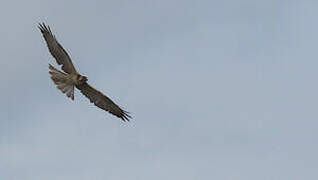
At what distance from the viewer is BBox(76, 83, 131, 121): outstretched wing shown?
107 feet

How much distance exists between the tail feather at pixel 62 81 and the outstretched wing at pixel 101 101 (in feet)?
4.93

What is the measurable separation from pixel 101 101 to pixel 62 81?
2.99 m

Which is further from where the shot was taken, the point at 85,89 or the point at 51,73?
the point at 85,89

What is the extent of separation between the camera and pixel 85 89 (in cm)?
3278

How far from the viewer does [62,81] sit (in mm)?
30516

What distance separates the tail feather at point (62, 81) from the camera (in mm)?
30156

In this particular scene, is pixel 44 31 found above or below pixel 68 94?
above

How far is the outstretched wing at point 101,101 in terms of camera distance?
32.8 m

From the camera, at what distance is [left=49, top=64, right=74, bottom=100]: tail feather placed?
30.2m

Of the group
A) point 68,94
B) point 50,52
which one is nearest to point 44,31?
point 50,52

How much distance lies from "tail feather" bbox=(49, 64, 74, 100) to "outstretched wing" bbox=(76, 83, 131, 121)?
1.50 meters

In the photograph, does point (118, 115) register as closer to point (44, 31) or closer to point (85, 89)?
point (85, 89)

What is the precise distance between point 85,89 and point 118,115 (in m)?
1.77

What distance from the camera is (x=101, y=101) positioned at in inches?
1304
